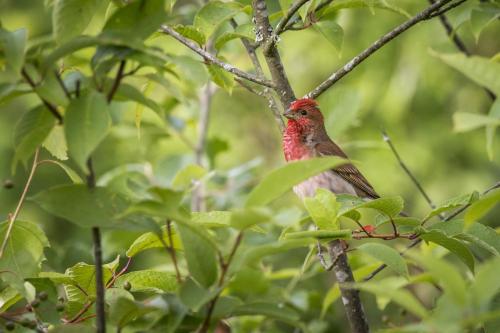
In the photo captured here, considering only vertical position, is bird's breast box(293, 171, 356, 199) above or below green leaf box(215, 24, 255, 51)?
below

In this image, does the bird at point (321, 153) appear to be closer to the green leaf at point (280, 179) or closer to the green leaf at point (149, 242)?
the green leaf at point (149, 242)

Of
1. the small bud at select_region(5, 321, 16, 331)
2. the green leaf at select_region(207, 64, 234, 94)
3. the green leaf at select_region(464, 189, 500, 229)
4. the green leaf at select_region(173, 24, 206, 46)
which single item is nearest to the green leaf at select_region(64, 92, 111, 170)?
the small bud at select_region(5, 321, 16, 331)

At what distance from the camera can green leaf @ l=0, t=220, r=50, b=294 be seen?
7.97 ft

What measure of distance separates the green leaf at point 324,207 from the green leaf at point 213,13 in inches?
31.6

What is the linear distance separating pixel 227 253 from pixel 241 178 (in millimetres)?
3931

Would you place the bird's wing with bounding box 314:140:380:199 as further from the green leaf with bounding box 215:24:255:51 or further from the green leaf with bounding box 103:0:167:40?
the green leaf with bounding box 103:0:167:40

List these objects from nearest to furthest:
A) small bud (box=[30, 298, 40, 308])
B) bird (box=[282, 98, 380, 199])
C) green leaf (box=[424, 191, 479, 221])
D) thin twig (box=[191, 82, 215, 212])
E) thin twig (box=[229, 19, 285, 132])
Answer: small bud (box=[30, 298, 40, 308])
green leaf (box=[424, 191, 479, 221])
thin twig (box=[229, 19, 285, 132])
bird (box=[282, 98, 380, 199])
thin twig (box=[191, 82, 215, 212])

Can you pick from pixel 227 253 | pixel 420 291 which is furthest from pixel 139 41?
pixel 420 291

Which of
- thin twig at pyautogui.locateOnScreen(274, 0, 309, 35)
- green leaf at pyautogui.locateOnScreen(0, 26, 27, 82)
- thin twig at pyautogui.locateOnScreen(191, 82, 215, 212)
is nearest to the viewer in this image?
green leaf at pyautogui.locateOnScreen(0, 26, 27, 82)

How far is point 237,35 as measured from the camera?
2.83 m

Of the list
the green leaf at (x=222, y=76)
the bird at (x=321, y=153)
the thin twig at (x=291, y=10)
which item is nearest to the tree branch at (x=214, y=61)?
the green leaf at (x=222, y=76)

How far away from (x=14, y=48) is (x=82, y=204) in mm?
386

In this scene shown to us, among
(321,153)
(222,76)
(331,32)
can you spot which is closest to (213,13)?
(222,76)

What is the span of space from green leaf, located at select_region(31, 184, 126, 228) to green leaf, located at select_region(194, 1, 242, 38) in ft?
3.71
